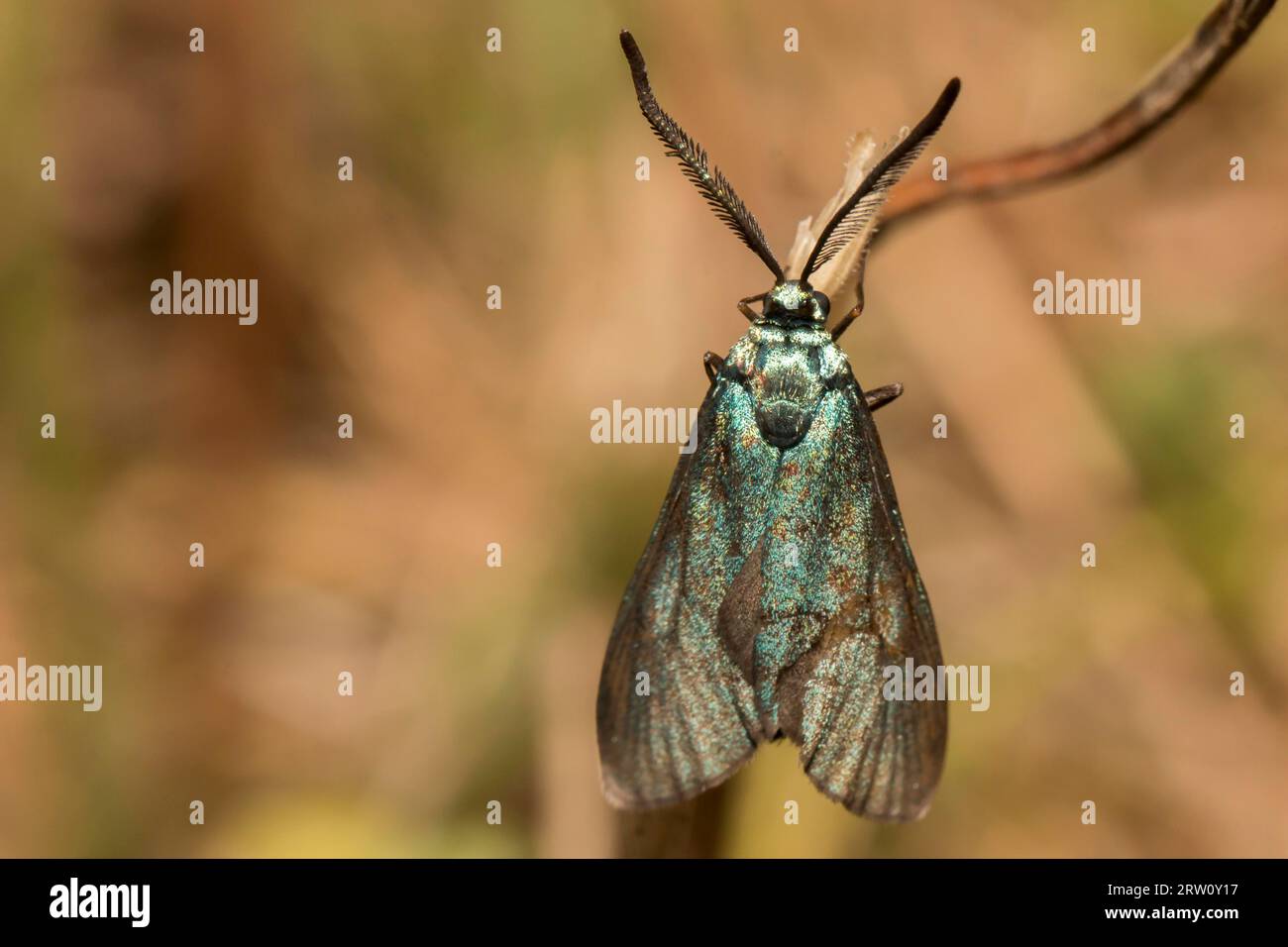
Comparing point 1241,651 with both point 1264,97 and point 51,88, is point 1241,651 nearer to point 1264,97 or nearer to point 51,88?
point 1264,97

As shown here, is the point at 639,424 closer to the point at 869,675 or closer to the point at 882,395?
the point at 882,395

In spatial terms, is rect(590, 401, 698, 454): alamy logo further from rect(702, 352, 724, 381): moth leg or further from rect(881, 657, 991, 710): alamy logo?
rect(881, 657, 991, 710): alamy logo

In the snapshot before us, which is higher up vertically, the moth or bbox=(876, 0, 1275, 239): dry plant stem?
bbox=(876, 0, 1275, 239): dry plant stem

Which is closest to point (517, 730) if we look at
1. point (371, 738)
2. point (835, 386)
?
point (371, 738)

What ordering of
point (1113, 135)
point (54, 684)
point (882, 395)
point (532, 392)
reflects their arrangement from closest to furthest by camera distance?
point (1113, 135)
point (882, 395)
point (54, 684)
point (532, 392)

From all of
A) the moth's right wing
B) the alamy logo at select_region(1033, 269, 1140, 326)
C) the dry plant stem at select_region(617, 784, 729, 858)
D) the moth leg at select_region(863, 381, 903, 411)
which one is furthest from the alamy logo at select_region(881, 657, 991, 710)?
the alamy logo at select_region(1033, 269, 1140, 326)

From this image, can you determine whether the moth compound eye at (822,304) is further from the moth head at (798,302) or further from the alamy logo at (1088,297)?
the alamy logo at (1088,297)

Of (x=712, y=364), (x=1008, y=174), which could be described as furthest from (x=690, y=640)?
(x=1008, y=174)
